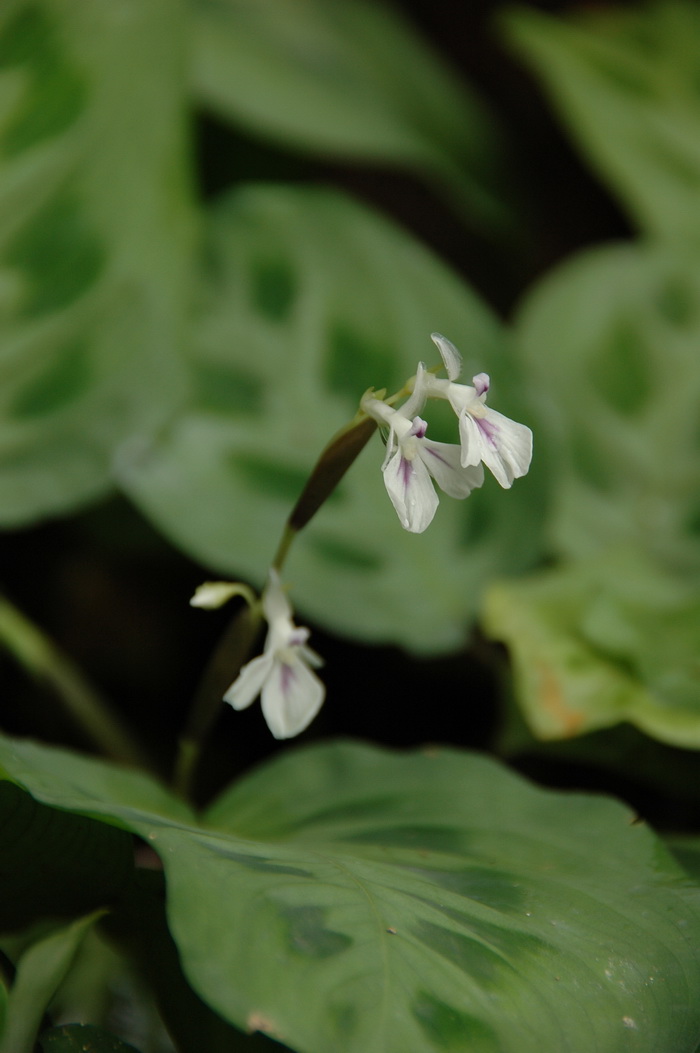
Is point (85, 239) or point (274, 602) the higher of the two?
point (85, 239)

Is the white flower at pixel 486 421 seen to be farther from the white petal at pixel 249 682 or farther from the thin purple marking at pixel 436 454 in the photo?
the white petal at pixel 249 682

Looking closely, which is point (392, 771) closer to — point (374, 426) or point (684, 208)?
point (374, 426)

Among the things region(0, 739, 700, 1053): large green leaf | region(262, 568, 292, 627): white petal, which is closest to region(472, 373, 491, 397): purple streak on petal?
region(262, 568, 292, 627): white petal

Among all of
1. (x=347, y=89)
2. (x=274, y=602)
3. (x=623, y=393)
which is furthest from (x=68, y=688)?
(x=347, y=89)

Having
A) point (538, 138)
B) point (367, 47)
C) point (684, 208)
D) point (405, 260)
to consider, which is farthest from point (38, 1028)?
point (538, 138)

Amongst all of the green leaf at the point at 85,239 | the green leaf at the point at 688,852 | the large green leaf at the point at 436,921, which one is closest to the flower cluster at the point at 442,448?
the large green leaf at the point at 436,921

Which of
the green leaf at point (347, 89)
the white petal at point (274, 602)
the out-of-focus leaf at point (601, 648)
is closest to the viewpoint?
the white petal at point (274, 602)

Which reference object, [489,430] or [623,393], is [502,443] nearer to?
[489,430]
